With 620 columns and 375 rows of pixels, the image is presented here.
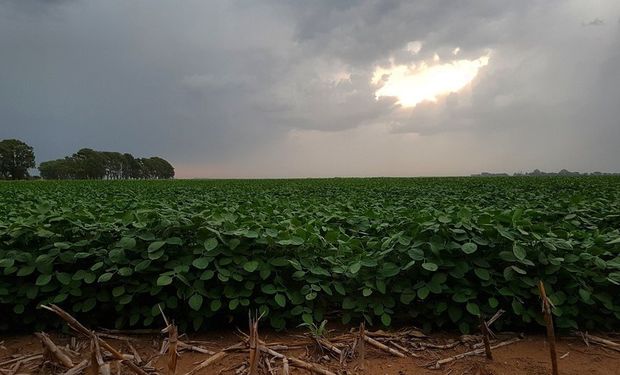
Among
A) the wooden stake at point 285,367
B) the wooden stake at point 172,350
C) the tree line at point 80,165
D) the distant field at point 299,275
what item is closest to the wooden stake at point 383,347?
the distant field at point 299,275

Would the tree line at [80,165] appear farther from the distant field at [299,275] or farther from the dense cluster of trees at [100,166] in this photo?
the distant field at [299,275]

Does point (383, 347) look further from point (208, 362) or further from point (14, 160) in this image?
point (14, 160)

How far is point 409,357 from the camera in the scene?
9.81ft

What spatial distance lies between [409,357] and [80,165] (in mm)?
Answer: 111799

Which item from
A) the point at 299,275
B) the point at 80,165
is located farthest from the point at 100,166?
the point at 299,275

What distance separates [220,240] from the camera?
11.5 ft

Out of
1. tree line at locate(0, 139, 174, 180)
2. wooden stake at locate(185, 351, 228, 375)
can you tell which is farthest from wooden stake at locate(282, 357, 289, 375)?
tree line at locate(0, 139, 174, 180)

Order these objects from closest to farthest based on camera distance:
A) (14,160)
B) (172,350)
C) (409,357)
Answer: (172,350) < (409,357) < (14,160)

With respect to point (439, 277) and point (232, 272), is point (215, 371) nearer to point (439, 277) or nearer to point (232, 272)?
point (232, 272)

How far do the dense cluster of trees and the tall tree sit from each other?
31.4 feet

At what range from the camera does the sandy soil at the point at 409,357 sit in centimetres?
278

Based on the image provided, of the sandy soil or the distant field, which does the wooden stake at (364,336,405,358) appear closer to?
the sandy soil

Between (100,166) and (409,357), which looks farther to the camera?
(100,166)

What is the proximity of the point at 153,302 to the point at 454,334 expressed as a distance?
2456mm
